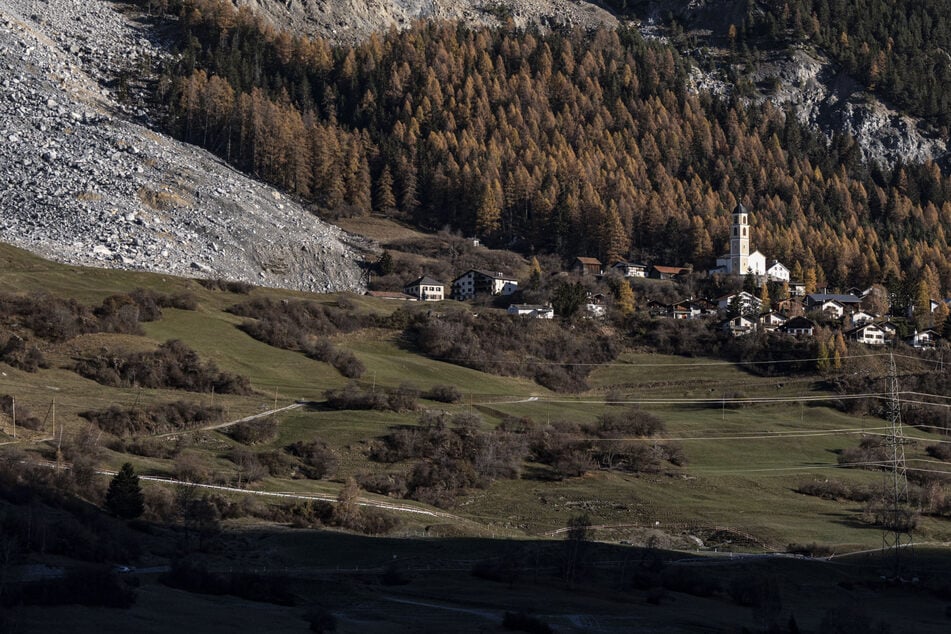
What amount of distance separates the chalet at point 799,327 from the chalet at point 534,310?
2509 cm

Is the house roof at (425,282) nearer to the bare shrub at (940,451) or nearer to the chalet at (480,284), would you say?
the chalet at (480,284)

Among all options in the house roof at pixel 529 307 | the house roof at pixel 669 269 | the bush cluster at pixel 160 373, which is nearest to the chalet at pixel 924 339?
the house roof at pixel 669 269

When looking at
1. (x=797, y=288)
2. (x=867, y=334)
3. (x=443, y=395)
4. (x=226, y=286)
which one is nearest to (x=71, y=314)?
(x=226, y=286)

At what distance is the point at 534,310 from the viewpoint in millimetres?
137250

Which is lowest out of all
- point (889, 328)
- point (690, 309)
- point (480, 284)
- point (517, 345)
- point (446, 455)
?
point (446, 455)

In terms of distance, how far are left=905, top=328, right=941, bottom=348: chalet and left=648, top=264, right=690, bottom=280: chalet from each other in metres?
32.6

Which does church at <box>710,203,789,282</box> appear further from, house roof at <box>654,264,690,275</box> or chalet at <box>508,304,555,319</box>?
chalet at <box>508,304,555,319</box>

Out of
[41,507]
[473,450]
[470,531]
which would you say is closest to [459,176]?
[473,450]

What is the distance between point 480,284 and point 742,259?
3675cm

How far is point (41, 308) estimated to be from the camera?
10000 cm

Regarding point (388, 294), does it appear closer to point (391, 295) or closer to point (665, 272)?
point (391, 295)

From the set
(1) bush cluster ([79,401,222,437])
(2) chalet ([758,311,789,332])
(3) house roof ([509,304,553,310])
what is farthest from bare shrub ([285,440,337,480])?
(2) chalet ([758,311,789,332])

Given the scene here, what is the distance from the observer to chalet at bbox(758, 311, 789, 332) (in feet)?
459

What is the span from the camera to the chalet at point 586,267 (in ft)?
527
